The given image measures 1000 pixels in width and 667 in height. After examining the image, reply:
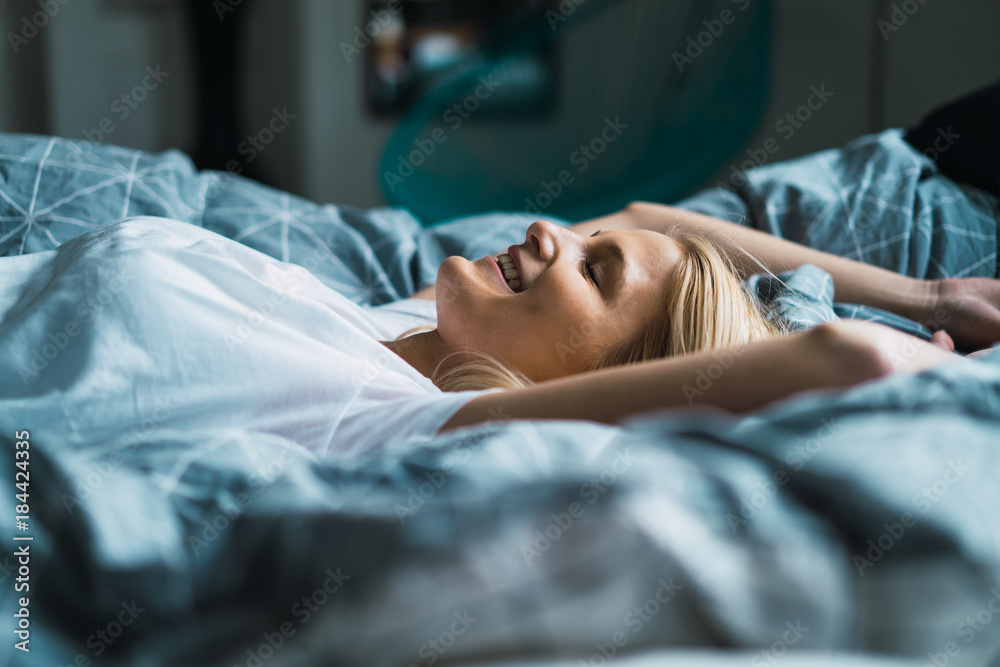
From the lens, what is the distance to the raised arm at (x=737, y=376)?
1.89ft

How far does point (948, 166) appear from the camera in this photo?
4.52ft

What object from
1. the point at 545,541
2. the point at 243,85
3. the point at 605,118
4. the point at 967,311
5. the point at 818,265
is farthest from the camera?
the point at 243,85

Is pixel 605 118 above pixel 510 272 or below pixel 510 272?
below

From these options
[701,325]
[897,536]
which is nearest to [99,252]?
[701,325]

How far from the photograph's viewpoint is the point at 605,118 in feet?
9.05

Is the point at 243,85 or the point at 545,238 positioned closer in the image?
the point at 545,238

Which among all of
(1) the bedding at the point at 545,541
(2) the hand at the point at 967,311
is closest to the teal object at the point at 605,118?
(2) the hand at the point at 967,311

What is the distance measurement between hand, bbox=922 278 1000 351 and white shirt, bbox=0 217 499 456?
0.76 metres

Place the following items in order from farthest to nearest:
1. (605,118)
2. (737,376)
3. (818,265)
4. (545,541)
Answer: (605,118)
(818,265)
(737,376)
(545,541)

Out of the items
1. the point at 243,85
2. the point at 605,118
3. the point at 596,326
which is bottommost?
the point at 243,85

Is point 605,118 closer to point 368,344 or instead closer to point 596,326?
point 596,326

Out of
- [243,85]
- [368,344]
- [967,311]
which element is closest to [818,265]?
[967,311]

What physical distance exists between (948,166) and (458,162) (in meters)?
1.71

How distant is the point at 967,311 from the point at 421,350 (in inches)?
29.5
